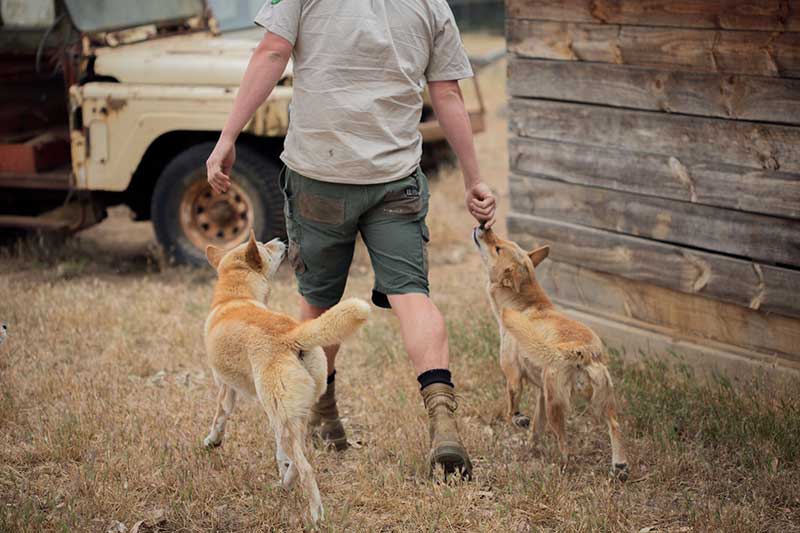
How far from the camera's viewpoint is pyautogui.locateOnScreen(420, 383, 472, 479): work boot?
3.90m

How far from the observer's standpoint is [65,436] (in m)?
4.49

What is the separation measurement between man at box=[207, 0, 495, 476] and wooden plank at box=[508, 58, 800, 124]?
146 centimetres

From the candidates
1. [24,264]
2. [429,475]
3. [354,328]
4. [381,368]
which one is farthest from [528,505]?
[24,264]

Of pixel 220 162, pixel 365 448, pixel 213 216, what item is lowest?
pixel 365 448

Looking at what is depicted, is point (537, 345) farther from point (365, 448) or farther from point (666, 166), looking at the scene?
point (666, 166)

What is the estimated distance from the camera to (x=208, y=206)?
24.6ft

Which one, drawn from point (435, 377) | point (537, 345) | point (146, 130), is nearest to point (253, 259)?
point (435, 377)

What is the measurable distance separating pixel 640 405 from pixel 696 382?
1.45ft

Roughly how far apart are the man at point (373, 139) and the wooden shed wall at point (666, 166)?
1.46m

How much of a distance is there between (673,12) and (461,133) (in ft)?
5.15

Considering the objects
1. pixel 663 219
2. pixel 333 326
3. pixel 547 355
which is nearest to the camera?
pixel 333 326

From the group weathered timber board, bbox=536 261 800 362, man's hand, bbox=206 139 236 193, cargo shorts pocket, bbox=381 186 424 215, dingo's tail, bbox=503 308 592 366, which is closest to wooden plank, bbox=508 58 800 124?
weathered timber board, bbox=536 261 800 362

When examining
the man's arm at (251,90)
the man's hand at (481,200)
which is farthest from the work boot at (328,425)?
the man's arm at (251,90)

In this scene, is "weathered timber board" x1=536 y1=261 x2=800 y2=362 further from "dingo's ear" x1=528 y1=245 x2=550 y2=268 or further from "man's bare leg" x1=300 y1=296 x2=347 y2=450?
"man's bare leg" x1=300 y1=296 x2=347 y2=450
